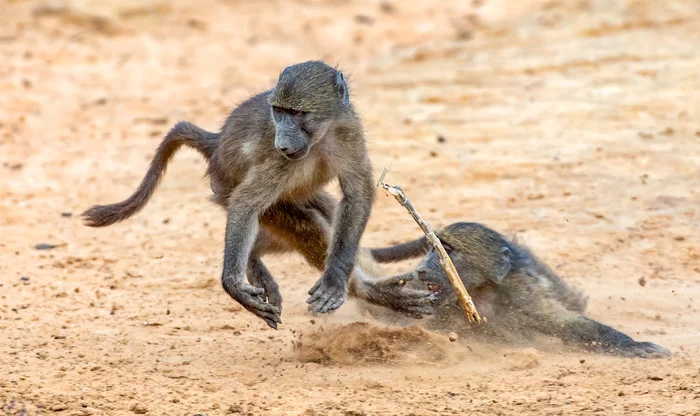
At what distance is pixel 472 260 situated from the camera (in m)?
6.27

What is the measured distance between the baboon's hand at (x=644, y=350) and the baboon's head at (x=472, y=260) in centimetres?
90

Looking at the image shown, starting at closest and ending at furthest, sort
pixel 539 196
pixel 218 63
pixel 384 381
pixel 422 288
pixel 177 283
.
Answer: pixel 384 381 < pixel 422 288 < pixel 177 283 < pixel 539 196 < pixel 218 63

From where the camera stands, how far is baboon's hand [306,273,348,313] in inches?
216

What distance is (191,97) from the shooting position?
12312mm

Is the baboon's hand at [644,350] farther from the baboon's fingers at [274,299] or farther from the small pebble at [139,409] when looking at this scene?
the small pebble at [139,409]

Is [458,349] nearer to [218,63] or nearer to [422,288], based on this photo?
[422,288]

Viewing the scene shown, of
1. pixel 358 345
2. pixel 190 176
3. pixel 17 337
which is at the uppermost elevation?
pixel 190 176

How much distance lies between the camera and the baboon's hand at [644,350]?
551cm

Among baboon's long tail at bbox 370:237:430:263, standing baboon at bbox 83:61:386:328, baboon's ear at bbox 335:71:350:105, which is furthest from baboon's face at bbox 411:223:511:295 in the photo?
baboon's ear at bbox 335:71:350:105

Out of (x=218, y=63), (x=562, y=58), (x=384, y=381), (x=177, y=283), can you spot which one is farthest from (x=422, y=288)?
(x=218, y=63)

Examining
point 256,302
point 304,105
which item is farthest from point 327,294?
point 304,105

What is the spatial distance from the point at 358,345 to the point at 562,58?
7.10m

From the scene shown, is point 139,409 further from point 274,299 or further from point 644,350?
point 644,350

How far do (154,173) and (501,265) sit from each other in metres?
2.30
